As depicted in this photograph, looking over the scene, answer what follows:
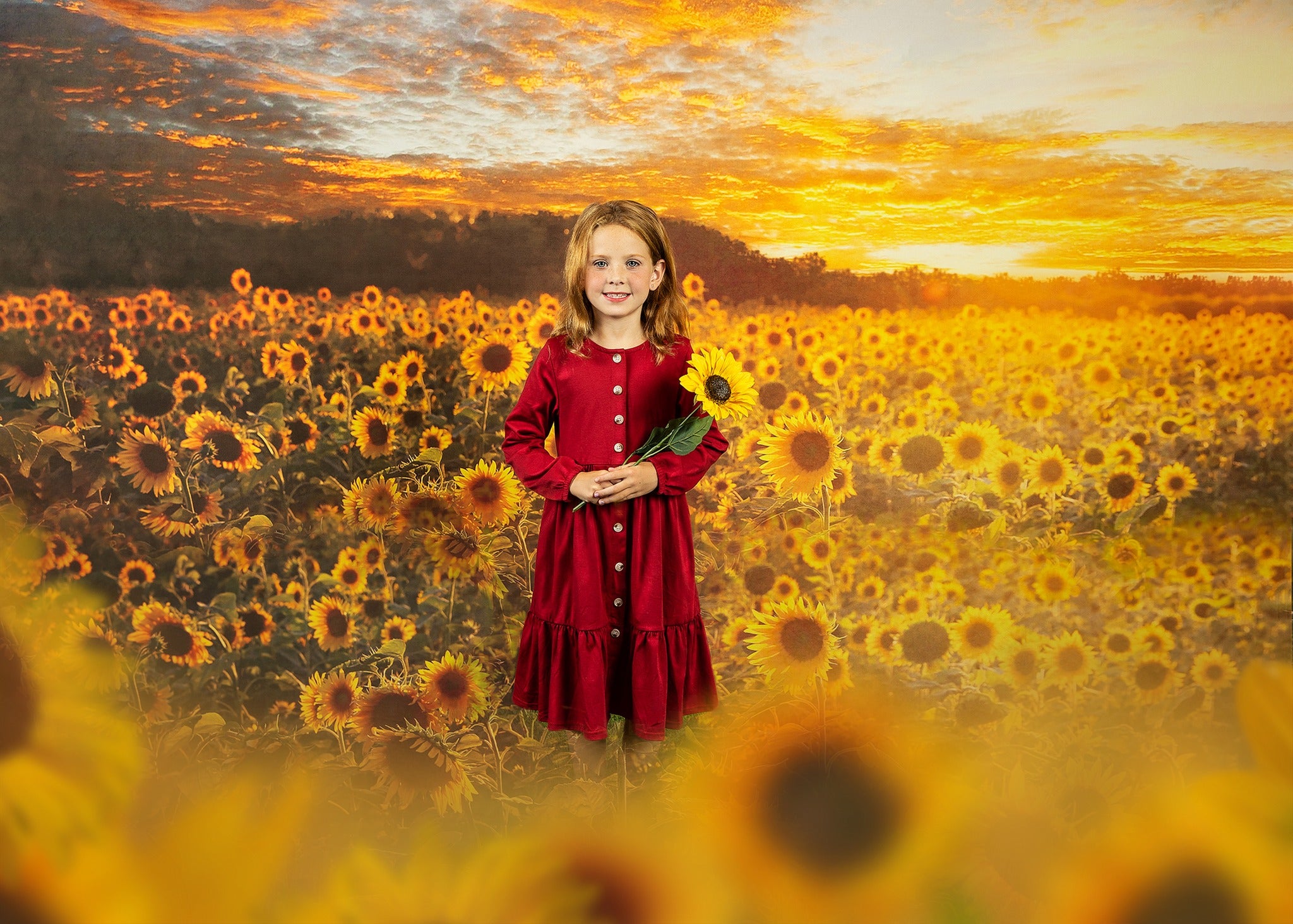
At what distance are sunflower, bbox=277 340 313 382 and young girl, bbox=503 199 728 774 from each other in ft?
2.17

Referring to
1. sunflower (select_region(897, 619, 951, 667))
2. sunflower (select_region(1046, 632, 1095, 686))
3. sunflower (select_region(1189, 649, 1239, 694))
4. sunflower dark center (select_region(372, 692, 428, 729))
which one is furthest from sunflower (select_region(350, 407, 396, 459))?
sunflower (select_region(1189, 649, 1239, 694))

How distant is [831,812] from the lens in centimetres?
158

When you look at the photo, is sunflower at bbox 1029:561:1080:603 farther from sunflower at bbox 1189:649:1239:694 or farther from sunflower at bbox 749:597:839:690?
sunflower at bbox 749:597:839:690

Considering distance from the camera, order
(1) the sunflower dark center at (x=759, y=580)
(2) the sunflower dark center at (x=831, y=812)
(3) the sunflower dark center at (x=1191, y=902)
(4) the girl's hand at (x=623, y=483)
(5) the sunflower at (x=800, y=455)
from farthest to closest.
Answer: (1) the sunflower dark center at (x=759, y=580), (5) the sunflower at (x=800, y=455), (2) the sunflower dark center at (x=831, y=812), (3) the sunflower dark center at (x=1191, y=902), (4) the girl's hand at (x=623, y=483)

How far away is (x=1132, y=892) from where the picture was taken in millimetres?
1439

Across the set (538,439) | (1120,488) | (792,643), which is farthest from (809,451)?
(1120,488)

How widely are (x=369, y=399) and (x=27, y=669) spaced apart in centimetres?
90

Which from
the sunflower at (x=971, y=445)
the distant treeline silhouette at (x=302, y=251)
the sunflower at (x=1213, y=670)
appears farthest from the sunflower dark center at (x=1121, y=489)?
the distant treeline silhouette at (x=302, y=251)

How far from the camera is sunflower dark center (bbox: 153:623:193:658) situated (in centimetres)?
168

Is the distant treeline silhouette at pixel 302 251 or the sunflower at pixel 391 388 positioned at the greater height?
the distant treeline silhouette at pixel 302 251

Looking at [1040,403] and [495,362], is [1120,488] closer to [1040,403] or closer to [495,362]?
[1040,403]

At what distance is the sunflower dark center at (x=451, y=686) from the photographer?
5.42ft

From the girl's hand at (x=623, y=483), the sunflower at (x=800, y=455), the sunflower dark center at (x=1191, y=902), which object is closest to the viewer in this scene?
the girl's hand at (x=623, y=483)

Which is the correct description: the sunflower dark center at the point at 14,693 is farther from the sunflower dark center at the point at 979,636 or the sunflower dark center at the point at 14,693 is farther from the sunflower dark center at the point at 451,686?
the sunflower dark center at the point at 979,636
